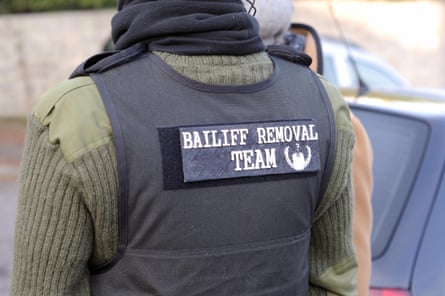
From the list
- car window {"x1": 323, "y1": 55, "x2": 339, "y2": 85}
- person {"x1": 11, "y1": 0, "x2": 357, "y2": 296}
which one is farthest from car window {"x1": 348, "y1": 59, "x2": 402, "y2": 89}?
person {"x1": 11, "y1": 0, "x2": 357, "y2": 296}

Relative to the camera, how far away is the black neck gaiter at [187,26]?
5.17 ft

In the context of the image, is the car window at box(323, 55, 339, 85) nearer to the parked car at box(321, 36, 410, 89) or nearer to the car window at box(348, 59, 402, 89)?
the parked car at box(321, 36, 410, 89)

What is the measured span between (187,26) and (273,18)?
0.73 meters

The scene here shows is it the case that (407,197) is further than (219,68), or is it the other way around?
(407,197)

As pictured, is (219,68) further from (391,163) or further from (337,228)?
(391,163)

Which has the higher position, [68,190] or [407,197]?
[68,190]

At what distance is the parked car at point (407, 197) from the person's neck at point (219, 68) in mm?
1002

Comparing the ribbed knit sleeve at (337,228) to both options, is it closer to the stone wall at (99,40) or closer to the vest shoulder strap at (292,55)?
the vest shoulder strap at (292,55)

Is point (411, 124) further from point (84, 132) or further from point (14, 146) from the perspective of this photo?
point (14, 146)

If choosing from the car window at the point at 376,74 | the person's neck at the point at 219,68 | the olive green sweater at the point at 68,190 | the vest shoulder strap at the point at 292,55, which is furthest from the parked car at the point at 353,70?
the olive green sweater at the point at 68,190

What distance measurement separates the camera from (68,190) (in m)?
1.46

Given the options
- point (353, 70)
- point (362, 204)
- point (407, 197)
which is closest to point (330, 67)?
point (353, 70)

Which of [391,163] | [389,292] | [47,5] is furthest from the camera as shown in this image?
[47,5]

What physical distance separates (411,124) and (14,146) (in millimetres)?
8273
